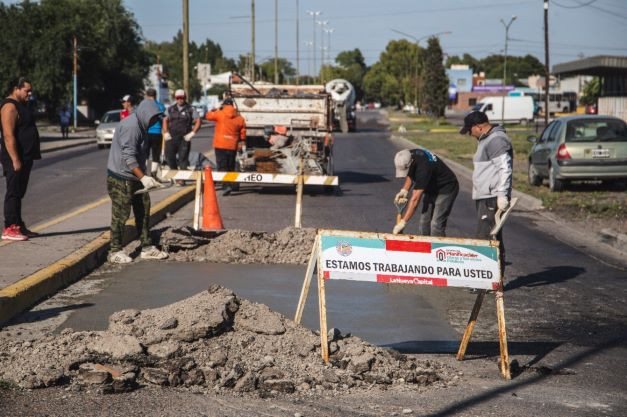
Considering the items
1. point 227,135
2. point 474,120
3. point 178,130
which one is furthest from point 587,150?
point 474,120

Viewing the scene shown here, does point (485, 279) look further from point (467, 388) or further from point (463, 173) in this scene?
point (463, 173)

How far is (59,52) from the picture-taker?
6247 centimetres

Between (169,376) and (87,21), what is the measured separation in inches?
2608

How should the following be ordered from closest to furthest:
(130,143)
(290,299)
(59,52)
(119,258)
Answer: (290,299), (130,143), (119,258), (59,52)

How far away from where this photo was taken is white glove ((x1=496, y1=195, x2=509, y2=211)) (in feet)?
31.3

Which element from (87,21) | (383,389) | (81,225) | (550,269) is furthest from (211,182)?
(87,21)

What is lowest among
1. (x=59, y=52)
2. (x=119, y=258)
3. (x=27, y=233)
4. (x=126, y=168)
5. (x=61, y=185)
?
(x=61, y=185)

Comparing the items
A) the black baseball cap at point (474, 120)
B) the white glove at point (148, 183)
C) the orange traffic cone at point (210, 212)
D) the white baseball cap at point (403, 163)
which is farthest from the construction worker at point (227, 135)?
the white baseball cap at point (403, 163)

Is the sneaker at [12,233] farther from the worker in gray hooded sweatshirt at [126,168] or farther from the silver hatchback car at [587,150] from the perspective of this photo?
the silver hatchback car at [587,150]

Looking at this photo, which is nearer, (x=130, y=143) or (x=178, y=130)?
(x=130, y=143)

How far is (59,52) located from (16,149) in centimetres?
5337

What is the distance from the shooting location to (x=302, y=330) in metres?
6.87

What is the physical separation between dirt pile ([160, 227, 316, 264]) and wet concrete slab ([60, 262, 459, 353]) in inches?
11.4

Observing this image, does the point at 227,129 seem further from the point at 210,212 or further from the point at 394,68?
the point at 394,68
